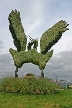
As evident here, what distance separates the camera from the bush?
22.5 m

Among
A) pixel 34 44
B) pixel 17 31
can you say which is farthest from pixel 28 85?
pixel 17 31

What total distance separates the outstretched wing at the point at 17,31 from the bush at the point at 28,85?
429 cm

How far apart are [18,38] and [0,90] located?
240 inches

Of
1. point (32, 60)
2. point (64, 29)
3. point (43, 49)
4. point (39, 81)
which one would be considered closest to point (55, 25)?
point (64, 29)

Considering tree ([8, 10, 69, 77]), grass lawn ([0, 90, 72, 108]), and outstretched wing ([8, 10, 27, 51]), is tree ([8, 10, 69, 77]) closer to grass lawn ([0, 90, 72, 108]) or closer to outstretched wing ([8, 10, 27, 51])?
outstretched wing ([8, 10, 27, 51])

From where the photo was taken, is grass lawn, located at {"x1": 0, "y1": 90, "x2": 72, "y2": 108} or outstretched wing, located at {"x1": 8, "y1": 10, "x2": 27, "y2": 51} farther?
outstretched wing, located at {"x1": 8, "y1": 10, "x2": 27, "y2": 51}

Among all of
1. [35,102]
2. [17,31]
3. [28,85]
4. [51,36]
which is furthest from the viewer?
[17,31]

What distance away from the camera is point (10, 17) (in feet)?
90.1

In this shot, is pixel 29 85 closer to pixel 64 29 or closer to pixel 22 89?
pixel 22 89

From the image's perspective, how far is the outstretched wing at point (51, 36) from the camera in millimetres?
26156

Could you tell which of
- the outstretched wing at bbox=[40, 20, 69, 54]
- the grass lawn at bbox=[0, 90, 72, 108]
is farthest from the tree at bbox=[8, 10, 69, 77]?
the grass lawn at bbox=[0, 90, 72, 108]

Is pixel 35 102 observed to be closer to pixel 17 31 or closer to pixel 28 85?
pixel 28 85

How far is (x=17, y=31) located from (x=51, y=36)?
3821mm

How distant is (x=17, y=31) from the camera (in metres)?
27.2
